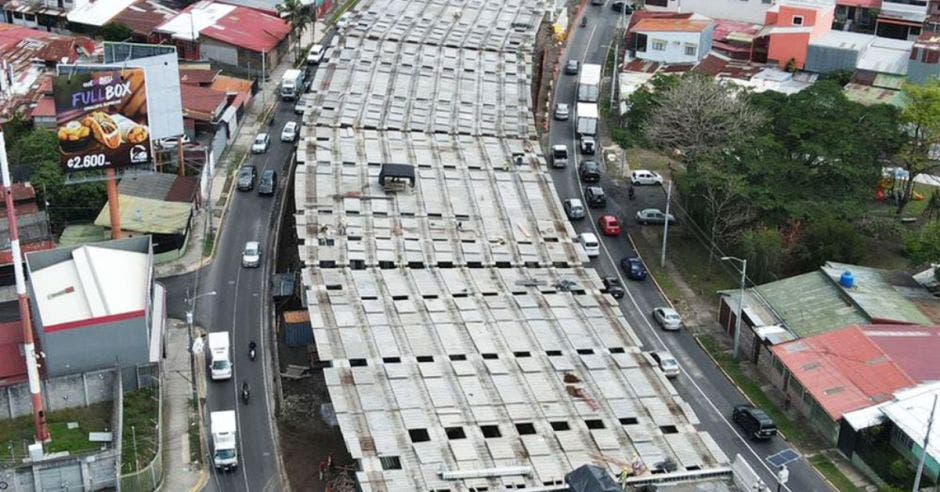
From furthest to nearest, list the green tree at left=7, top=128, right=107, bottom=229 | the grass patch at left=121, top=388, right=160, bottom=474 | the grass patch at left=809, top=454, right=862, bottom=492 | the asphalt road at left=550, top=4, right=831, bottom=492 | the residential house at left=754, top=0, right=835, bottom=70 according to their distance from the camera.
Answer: the residential house at left=754, top=0, right=835, bottom=70 < the green tree at left=7, top=128, right=107, bottom=229 < the asphalt road at left=550, top=4, right=831, bottom=492 < the grass patch at left=809, top=454, right=862, bottom=492 < the grass patch at left=121, top=388, right=160, bottom=474

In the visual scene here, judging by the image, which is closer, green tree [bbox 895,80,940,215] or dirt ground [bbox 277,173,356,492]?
dirt ground [bbox 277,173,356,492]

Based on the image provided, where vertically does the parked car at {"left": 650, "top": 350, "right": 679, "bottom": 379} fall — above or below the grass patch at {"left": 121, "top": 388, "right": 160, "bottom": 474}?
above

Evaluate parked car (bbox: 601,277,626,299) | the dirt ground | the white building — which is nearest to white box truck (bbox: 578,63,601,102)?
the white building

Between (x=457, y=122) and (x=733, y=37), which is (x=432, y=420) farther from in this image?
(x=733, y=37)

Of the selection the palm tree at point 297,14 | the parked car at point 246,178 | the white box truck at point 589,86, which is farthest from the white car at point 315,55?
the white box truck at point 589,86

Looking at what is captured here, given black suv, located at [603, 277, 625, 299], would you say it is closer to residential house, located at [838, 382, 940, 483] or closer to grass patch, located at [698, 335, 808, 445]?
grass patch, located at [698, 335, 808, 445]

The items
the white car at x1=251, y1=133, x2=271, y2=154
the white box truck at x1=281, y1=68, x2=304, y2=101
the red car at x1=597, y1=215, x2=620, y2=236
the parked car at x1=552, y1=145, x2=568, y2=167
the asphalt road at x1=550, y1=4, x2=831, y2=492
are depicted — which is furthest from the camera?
the white box truck at x1=281, y1=68, x2=304, y2=101
